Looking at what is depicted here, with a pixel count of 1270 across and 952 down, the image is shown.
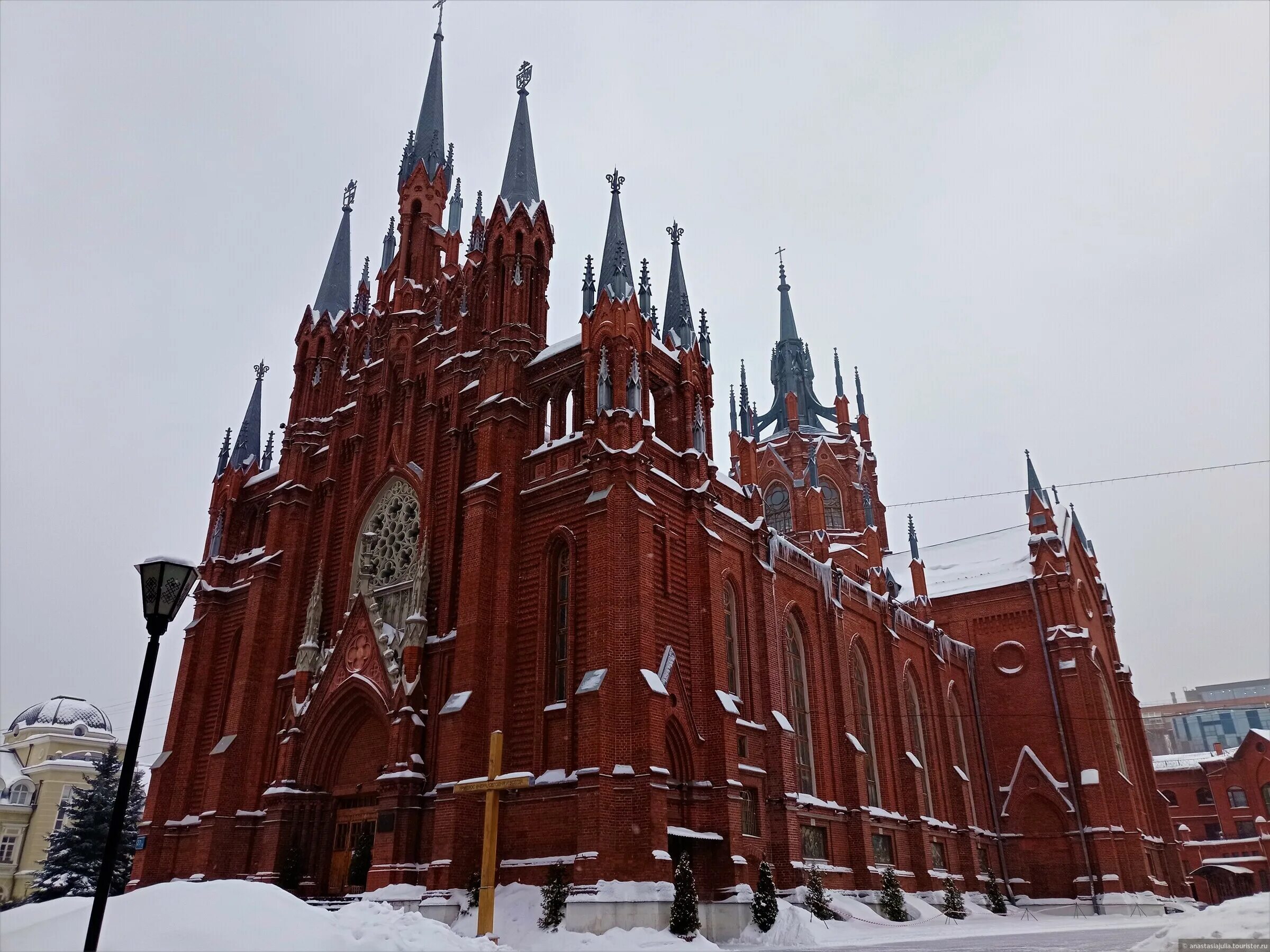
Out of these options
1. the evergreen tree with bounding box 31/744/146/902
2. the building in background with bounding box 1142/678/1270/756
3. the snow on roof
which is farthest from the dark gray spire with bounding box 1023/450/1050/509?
the building in background with bounding box 1142/678/1270/756

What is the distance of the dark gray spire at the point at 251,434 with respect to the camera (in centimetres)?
3538

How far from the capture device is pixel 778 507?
58.1 m

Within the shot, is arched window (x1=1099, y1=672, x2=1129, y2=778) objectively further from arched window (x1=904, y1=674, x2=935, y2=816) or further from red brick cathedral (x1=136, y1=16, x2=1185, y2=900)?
arched window (x1=904, y1=674, x2=935, y2=816)

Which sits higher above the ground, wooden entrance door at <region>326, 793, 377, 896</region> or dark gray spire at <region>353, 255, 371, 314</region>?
dark gray spire at <region>353, 255, 371, 314</region>

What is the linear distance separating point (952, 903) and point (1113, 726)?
2094 centimetres

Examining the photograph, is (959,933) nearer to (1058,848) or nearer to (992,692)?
(1058,848)

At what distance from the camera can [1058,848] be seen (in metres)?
41.4

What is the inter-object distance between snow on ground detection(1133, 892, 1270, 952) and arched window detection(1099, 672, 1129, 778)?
3850 cm

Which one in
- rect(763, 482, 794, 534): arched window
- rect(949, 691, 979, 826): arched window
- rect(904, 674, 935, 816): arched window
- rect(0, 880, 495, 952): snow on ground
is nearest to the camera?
rect(0, 880, 495, 952): snow on ground

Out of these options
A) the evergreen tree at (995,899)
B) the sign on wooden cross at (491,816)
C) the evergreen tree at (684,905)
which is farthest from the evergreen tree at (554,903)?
the evergreen tree at (995,899)

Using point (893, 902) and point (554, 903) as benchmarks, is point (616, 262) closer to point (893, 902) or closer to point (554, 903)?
point (554, 903)

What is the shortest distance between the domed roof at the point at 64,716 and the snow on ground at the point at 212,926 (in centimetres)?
6435

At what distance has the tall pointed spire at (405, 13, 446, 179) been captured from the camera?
35438 mm

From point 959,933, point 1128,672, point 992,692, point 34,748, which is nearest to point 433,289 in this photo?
point 959,933
